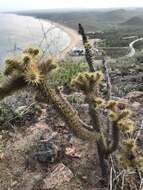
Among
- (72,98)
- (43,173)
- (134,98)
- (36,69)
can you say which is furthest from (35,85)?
(134,98)

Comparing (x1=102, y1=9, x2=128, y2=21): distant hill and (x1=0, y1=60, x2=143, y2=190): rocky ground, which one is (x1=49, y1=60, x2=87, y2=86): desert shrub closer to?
(x1=0, y1=60, x2=143, y2=190): rocky ground

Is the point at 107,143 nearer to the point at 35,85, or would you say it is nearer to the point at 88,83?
the point at 88,83

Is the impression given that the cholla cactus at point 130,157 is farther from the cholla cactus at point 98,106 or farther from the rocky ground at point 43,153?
the rocky ground at point 43,153

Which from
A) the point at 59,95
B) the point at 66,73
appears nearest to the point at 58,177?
the point at 59,95

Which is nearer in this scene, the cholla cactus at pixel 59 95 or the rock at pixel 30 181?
the cholla cactus at pixel 59 95

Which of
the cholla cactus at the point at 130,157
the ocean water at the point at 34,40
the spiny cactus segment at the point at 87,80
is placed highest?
the spiny cactus segment at the point at 87,80

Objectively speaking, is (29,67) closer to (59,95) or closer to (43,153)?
(59,95)

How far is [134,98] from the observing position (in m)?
7.09

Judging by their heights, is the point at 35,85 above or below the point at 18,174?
above

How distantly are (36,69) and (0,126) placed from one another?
2.65 meters

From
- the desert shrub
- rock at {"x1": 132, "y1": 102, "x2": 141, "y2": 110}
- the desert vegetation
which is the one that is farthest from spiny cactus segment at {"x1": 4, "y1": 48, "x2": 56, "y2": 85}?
the desert shrub

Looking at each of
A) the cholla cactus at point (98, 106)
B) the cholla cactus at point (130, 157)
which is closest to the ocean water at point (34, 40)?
the cholla cactus at point (98, 106)

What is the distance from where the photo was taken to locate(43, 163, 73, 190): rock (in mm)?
4941

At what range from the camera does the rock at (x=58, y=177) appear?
4.94m
